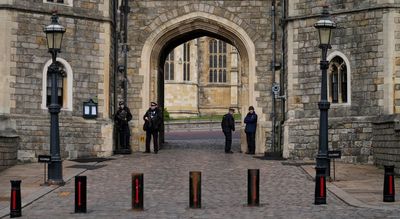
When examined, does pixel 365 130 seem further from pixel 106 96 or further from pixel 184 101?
pixel 184 101

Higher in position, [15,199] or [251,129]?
[251,129]

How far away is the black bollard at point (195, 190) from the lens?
47.0ft

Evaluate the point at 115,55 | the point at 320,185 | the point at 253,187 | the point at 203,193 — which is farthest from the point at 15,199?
the point at 115,55

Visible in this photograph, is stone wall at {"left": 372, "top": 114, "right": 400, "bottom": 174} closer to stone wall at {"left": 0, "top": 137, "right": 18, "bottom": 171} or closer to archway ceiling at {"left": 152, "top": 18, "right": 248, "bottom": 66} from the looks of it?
archway ceiling at {"left": 152, "top": 18, "right": 248, "bottom": 66}

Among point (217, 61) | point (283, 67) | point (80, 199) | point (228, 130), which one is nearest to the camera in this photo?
point (80, 199)

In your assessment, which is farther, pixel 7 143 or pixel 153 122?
pixel 153 122

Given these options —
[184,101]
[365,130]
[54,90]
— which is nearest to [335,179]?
[365,130]

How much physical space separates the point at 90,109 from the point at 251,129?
16.6 feet

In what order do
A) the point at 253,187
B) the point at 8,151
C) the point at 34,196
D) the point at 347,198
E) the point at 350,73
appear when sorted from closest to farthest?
the point at 253,187 < the point at 347,198 < the point at 34,196 < the point at 8,151 < the point at 350,73

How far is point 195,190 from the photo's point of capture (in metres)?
14.5

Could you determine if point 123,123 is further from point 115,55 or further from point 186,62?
point 186,62

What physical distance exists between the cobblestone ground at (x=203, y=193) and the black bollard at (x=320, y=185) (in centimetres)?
18

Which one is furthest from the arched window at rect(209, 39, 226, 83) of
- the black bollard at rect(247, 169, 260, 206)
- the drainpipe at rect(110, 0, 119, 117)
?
the black bollard at rect(247, 169, 260, 206)

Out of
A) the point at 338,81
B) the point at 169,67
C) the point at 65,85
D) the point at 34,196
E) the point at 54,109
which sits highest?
the point at 169,67
